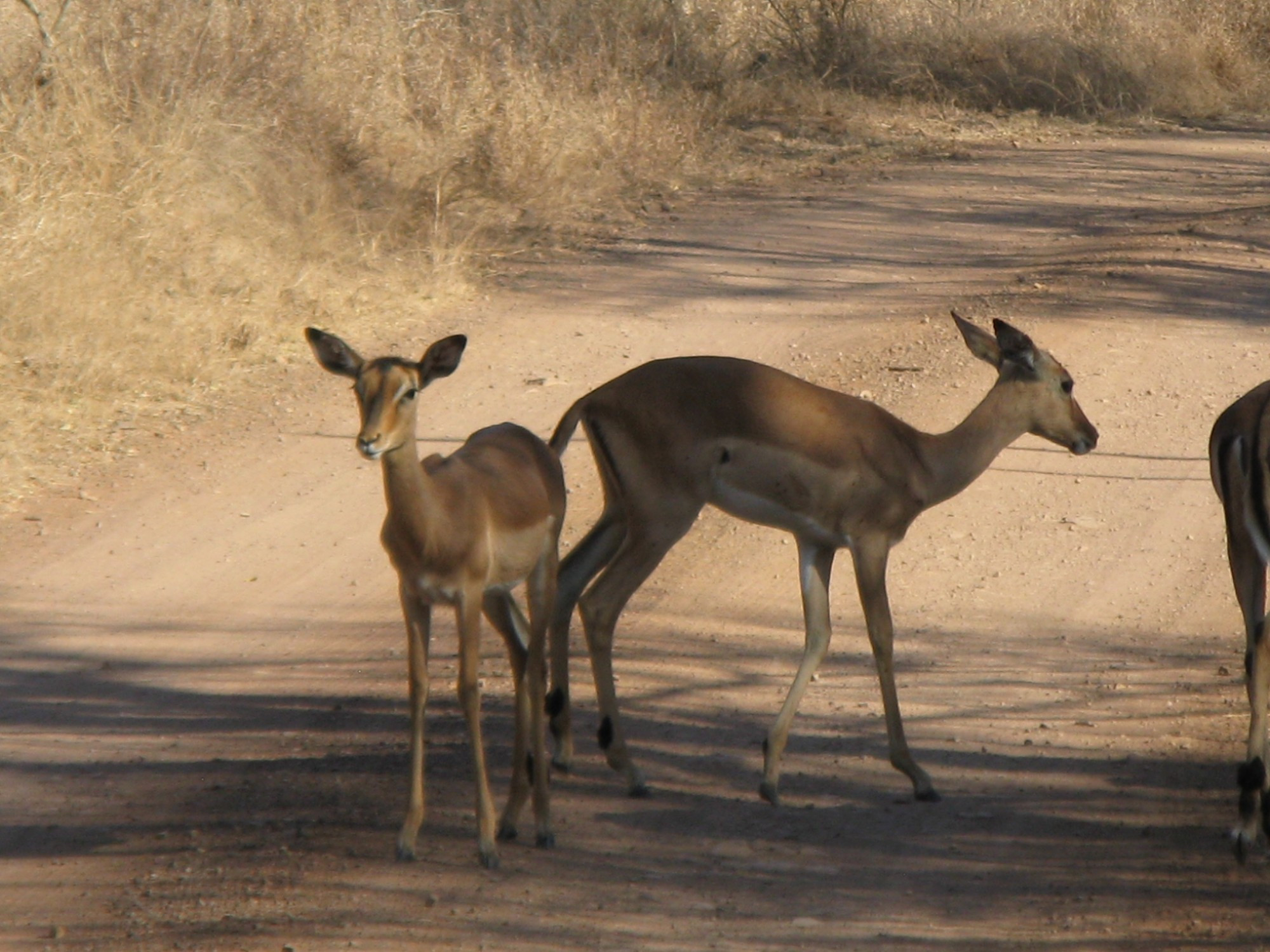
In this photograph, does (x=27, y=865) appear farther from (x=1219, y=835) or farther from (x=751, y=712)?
(x=1219, y=835)

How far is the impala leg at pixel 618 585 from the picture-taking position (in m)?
5.52

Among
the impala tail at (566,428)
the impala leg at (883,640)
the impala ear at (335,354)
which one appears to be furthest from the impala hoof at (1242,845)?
the impala ear at (335,354)

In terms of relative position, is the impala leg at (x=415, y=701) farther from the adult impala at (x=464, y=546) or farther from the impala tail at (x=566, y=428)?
the impala tail at (x=566, y=428)

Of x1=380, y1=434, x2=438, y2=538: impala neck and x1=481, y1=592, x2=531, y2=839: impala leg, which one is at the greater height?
x1=380, y1=434, x2=438, y2=538: impala neck

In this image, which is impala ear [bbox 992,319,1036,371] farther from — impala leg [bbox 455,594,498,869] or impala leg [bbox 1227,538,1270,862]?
impala leg [bbox 455,594,498,869]

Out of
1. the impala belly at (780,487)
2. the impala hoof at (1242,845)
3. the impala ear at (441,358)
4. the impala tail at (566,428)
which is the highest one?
the impala ear at (441,358)

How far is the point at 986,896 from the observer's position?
15.4 feet

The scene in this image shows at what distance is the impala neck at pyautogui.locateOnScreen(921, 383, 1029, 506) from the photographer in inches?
229

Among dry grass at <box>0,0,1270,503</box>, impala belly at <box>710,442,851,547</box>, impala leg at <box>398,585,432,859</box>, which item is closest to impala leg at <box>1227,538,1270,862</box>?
impala belly at <box>710,442,851,547</box>

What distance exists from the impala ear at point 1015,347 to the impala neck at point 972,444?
11 cm

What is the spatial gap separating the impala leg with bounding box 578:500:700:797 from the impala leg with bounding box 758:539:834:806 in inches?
17.9

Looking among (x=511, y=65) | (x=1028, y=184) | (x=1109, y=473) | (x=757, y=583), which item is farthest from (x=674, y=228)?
(x=757, y=583)

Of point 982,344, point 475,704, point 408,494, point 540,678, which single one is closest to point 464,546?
point 408,494

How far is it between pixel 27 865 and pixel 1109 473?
19.7 feet
